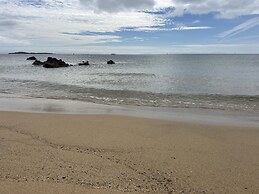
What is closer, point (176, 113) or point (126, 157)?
point (126, 157)

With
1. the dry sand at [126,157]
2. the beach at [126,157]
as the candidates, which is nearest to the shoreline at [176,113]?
the beach at [126,157]

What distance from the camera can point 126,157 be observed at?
5520 millimetres

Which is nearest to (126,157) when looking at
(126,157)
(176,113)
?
(126,157)

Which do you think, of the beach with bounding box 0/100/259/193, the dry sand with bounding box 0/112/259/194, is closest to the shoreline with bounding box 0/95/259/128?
the beach with bounding box 0/100/259/193

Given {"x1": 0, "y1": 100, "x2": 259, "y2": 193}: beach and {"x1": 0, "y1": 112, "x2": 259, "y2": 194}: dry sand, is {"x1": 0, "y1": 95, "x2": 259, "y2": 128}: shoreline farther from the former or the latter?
{"x1": 0, "y1": 112, "x2": 259, "y2": 194}: dry sand

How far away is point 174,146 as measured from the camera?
247 inches

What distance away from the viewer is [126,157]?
552 cm

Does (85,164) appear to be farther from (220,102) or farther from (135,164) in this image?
(220,102)

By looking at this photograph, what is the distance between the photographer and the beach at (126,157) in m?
4.27

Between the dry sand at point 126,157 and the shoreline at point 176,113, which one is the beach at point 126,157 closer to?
the dry sand at point 126,157

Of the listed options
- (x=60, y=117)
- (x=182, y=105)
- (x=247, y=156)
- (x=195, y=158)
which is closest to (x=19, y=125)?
(x=60, y=117)

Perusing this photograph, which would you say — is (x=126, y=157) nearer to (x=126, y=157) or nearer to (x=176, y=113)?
(x=126, y=157)

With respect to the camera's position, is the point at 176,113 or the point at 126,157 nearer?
the point at 126,157

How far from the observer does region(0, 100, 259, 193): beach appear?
4.27 m
